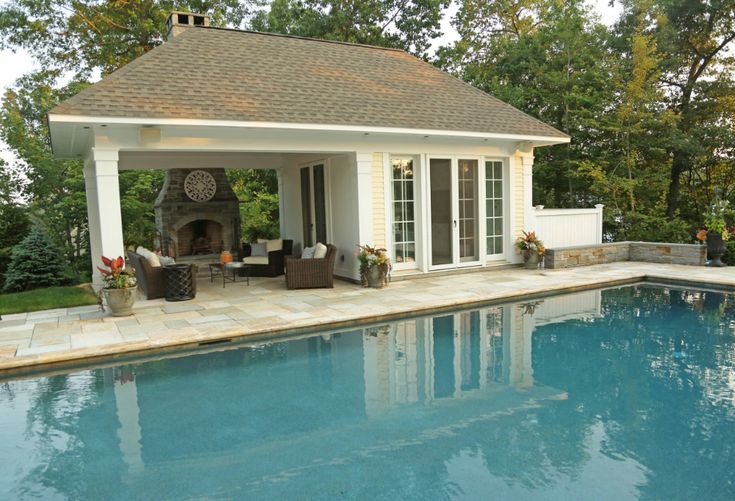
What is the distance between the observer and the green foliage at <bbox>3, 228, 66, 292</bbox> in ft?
33.9

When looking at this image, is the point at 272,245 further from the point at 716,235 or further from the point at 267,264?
the point at 716,235

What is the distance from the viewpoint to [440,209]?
33.1ft

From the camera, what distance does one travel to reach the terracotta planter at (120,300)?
7020mm

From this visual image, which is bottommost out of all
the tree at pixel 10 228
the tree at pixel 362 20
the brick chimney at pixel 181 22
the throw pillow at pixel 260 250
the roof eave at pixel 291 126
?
the throw pillow at pixel 260 250

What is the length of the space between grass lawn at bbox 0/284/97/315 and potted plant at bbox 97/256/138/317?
1338mm

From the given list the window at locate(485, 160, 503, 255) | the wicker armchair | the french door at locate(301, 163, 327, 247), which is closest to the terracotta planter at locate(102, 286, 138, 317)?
the wicker armchair

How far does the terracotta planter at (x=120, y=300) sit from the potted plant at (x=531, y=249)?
726 centimetres

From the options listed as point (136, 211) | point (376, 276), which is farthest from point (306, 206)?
point (136, 211)

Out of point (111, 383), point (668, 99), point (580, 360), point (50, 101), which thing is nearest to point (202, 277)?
point (111, 383)

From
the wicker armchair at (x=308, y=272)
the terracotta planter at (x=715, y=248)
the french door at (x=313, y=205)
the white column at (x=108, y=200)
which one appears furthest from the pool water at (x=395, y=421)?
the terracotta planter at (x=715, y=248)

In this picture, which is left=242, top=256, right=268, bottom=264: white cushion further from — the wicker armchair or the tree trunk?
the tree trunk

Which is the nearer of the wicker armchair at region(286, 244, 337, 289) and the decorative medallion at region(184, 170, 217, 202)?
the wicker armchair at region(286, 244, 337, 289)

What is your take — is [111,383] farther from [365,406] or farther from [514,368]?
[514,368]

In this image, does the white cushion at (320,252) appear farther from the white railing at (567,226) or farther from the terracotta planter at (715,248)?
the terracotta planter at (715,248)
